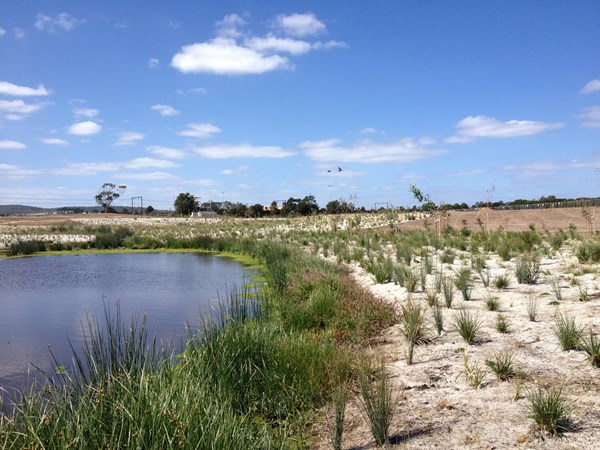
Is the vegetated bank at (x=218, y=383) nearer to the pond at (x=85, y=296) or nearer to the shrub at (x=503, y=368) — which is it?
the pond at (x=85, y=296)

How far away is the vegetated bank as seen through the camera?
332 cm

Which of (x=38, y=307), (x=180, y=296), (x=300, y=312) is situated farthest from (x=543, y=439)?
(x=38, y=307)

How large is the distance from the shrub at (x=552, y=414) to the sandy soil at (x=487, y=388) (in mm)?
66

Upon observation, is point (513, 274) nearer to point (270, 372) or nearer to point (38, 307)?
point (270, 372)

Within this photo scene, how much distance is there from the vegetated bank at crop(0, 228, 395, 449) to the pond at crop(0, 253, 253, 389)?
1.65 feet

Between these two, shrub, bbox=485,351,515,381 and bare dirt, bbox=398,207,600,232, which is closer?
shrub, bbox=485,351,515,381

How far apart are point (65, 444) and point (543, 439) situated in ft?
11.6

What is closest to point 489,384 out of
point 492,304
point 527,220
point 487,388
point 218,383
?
point 487,388

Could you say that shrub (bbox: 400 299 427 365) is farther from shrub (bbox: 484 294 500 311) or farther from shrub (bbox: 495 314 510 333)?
shrub (bbox: 484 294 500 311)

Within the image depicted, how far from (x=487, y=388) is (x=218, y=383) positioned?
2.74 meters

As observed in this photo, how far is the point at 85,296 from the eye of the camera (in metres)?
13.8

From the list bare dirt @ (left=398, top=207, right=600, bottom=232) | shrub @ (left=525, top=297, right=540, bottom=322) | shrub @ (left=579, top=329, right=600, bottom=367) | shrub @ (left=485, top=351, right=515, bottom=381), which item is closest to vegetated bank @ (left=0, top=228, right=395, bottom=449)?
shrub @ (left=485, top=351, right=515, bottom=381)

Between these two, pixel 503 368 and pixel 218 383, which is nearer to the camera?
pixel 218 383

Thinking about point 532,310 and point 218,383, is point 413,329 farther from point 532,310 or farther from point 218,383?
point 218,383
